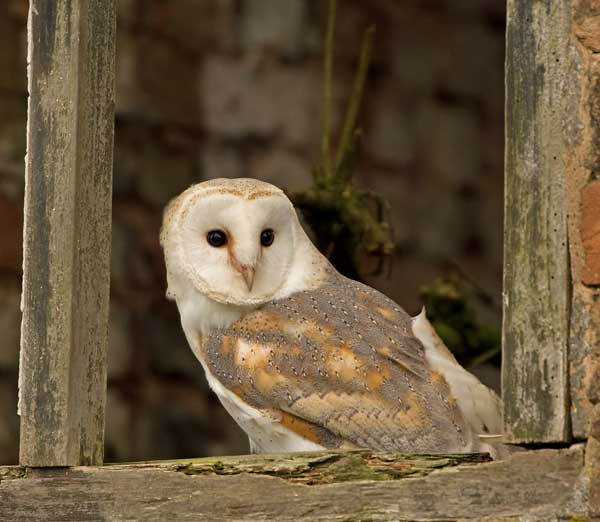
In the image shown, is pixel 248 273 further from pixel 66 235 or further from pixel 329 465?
pixel 329 465

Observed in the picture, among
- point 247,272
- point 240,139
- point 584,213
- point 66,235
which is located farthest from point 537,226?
point 240,139

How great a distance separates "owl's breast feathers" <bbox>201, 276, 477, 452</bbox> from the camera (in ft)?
10.8

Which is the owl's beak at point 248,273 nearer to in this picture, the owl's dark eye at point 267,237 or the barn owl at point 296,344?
the barn owl at point 296,344

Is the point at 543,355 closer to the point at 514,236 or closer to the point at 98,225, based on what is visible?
the point at 514,236

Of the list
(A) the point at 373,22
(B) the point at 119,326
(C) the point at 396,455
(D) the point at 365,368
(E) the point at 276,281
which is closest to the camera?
(C) the point at 396,455

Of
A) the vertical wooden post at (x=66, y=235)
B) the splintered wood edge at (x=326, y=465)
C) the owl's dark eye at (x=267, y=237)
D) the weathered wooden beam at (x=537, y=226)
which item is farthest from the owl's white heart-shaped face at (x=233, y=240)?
the weathered wooden beam at (x=537, y=226)

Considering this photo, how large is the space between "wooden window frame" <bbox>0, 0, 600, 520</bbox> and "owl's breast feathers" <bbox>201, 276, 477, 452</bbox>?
379mm

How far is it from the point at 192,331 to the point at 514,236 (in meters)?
1.16

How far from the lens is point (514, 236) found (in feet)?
9.05

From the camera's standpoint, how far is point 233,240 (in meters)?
3.68

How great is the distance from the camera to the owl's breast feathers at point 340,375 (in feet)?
10.8

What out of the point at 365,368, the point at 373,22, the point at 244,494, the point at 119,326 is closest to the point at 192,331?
the point at 365,368

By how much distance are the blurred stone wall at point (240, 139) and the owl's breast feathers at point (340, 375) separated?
2.21m

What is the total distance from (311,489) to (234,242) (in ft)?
2.96
